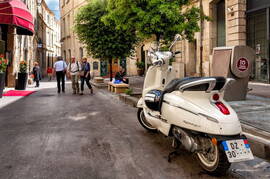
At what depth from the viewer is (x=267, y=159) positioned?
3.50 metres

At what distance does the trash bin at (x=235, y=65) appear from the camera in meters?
7.02

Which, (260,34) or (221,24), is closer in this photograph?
(260,34)

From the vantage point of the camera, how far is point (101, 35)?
48.8ft

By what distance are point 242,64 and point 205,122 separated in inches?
184

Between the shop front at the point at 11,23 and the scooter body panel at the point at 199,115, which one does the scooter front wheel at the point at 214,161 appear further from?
the shop front at the point at 11,23

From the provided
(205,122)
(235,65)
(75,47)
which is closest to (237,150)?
(205,122)

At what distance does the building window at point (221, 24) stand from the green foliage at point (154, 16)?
6222mm

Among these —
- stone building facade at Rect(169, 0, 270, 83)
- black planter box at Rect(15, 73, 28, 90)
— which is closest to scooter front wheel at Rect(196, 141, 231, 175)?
stone building facade at Rect(169, 0, 270, 83)

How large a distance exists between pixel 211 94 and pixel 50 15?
45.5 m

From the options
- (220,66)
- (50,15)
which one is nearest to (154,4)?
(220,66)

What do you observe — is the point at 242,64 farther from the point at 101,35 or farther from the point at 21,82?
the point at 21,82

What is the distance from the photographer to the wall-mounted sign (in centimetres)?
705

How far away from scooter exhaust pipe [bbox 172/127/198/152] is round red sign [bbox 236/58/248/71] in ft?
13.8

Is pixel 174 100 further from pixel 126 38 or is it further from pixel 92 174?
pixel 126 38
